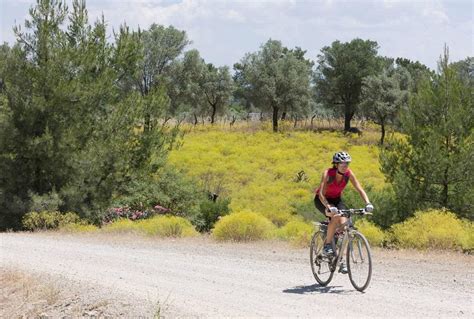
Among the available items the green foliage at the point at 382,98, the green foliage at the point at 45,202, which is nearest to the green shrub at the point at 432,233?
the green foliage at the point at 45,202

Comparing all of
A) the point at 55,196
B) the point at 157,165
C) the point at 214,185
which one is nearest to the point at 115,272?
the point at 55,196

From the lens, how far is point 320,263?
30.3 feet

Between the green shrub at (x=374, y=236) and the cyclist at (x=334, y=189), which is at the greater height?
the cyclist at (x=334, y=189)

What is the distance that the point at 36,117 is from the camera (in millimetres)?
20781

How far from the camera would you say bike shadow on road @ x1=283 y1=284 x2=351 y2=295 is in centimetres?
862

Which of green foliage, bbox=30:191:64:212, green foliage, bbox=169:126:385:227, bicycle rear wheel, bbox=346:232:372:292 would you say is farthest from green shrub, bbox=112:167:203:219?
bicycle rear wheel, bbox=346:232:372:292

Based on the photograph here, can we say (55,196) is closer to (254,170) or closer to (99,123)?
(99,123)

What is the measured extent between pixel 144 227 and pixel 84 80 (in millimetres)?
7249

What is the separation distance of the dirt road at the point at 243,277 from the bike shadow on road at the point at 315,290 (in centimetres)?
1

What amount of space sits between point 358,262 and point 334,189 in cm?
112

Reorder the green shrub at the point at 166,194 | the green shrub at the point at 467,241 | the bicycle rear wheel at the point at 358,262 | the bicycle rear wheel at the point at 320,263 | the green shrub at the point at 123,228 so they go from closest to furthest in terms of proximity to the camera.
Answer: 1. the bicycle rear wheel at the point at 358,262
2. the bicycle rear wheel at the point at 320,263
3. the green shrub at the point at 467,241
4. the green shrub at the point at 123,228
5. the green shrub at the point at 166,194

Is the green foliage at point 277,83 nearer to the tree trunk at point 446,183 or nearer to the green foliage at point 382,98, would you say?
the green foliage at point 382,98

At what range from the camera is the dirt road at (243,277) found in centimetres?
766

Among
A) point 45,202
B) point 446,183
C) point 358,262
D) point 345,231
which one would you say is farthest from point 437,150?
point 45,202
